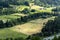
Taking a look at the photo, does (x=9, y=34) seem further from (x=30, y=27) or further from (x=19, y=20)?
(x=19, y=20)

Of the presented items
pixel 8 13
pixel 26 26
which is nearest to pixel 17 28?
pixel 26 26

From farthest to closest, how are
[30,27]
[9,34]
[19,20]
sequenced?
[19,20] → [30,27] → [9,34]

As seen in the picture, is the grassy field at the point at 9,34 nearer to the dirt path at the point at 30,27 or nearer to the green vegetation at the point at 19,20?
the green vegetation at the point at 19,20

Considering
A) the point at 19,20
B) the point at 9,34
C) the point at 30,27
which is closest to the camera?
the point at 9,34

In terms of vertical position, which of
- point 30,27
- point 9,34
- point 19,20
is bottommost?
point 30,27

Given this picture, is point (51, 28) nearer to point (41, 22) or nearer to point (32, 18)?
point (41, 22)

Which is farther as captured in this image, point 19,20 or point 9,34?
point 19,20

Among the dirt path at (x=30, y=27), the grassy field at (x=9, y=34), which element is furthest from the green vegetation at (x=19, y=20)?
the dirt path at (x=30, y=27)

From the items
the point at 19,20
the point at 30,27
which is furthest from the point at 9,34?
the point at 19,20

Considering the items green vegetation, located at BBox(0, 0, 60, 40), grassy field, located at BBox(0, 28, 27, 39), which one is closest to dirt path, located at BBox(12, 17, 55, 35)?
green vegetation, located at BBox(0, 0, 60, 40)

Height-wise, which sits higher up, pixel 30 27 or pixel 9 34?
pixel 9 34

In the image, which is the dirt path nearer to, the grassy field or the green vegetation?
the green vegetation
